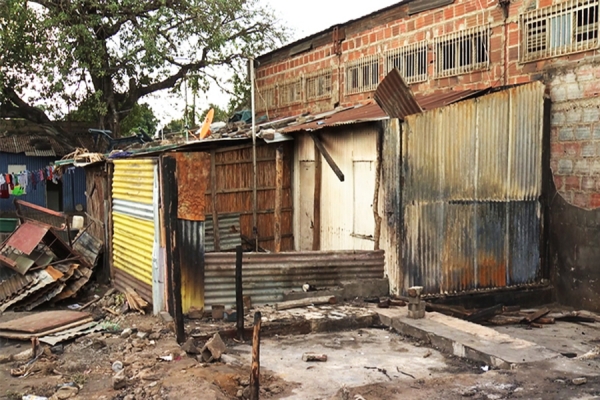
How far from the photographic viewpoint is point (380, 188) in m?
8.83

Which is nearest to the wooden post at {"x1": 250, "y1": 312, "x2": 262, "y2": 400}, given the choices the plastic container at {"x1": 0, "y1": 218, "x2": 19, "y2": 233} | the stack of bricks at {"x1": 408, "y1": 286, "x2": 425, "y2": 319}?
the stack of bricks at {"x1": 408, "y1": 286, "x2": 425, "y2": 319}

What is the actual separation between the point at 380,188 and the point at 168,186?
11.1 feet

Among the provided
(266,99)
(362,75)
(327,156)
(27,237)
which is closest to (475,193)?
(327,156)

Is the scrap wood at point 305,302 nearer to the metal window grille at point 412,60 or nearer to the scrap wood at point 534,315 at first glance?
the scrap wood at point 534,315

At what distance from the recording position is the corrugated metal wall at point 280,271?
7.98 m

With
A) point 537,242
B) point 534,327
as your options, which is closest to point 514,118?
point 537,242

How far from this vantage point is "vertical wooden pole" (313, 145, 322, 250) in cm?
1048

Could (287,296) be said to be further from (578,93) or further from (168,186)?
(578,93)

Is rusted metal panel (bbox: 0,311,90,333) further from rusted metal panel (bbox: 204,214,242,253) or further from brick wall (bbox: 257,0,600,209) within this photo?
brick wall (bbox: 257,0,600,209)

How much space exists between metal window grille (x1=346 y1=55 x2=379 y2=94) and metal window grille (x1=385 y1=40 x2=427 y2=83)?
576 mm

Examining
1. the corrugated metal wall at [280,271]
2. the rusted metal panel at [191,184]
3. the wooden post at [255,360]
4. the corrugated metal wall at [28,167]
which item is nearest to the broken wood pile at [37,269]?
the corrugated metal wall at [280,271]

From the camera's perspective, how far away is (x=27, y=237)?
35.1ft

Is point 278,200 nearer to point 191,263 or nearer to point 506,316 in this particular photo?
point 191,263

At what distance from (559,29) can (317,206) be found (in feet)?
16.0
